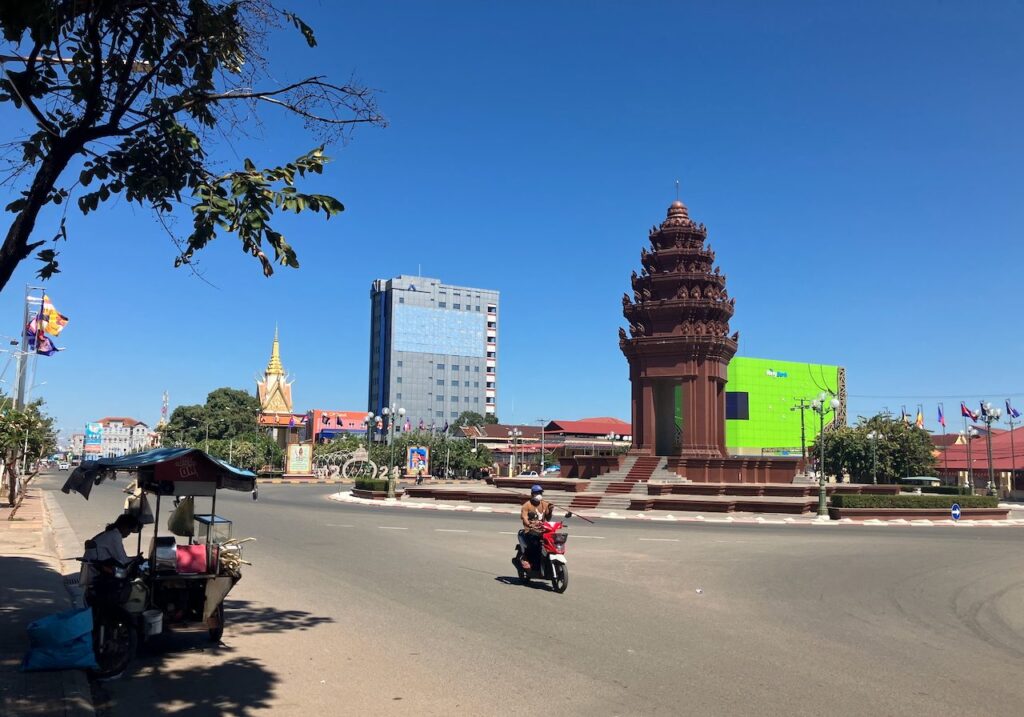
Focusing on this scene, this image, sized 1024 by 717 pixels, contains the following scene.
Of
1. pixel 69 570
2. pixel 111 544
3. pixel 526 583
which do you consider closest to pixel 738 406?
pixel 526 583

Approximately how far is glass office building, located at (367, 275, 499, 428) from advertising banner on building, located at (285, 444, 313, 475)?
58.5 metres

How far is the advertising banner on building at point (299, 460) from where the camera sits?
80.6m

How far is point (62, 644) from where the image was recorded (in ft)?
21.2

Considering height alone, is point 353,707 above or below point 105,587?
below

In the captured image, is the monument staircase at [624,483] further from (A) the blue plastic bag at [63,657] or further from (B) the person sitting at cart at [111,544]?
(A) the blue plastic bag at [63,657]

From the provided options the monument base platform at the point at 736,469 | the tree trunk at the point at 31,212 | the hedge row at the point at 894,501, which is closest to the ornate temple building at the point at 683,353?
the monument base platform at the point at 736,469

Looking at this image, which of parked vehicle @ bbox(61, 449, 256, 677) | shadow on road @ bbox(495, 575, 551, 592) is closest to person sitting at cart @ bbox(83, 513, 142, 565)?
parked vehicle @ bbox(61, 449, 256, 677)

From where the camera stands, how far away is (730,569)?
14.5 m

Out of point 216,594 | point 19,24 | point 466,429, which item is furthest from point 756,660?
point 466,429

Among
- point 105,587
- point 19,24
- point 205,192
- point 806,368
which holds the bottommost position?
point 105,587

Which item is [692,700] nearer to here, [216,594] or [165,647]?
[216,594]

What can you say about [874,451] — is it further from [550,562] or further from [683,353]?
[550,562]

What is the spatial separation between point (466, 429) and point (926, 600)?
116 meters

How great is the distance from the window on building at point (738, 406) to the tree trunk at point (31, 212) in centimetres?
10459
